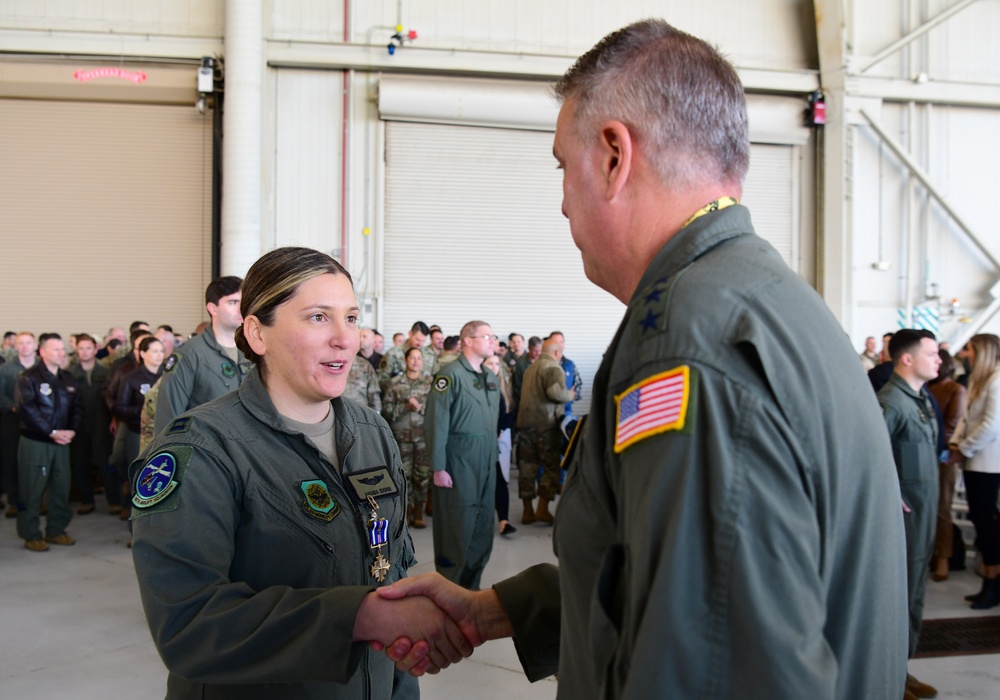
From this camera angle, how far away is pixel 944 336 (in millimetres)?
13492

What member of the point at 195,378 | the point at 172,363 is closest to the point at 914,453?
the point at 195,378

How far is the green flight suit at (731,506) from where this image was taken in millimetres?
849

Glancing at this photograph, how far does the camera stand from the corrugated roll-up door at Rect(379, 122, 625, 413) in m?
12.6

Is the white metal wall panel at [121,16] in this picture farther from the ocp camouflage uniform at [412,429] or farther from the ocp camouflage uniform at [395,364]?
the ocp camouflage uniform at [412,429]

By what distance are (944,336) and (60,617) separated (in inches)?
535

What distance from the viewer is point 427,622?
5.23 feet

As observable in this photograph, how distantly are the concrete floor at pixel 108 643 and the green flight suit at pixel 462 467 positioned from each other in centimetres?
67

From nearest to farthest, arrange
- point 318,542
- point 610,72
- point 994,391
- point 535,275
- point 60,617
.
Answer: point 610,72 < point 318,542 < point 60,617 < point 994,391 < point 535,275

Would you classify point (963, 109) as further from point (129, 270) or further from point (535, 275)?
point (129, 270)

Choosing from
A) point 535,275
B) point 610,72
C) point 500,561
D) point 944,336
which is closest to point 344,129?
point 535,275

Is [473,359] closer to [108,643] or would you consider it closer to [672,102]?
[108,643]

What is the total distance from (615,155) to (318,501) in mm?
1035

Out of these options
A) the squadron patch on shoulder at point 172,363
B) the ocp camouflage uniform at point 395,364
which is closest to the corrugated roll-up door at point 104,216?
the ocp camouflage uniform at point 395,364

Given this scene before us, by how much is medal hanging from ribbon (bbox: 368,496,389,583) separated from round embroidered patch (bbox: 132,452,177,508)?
0.47m
